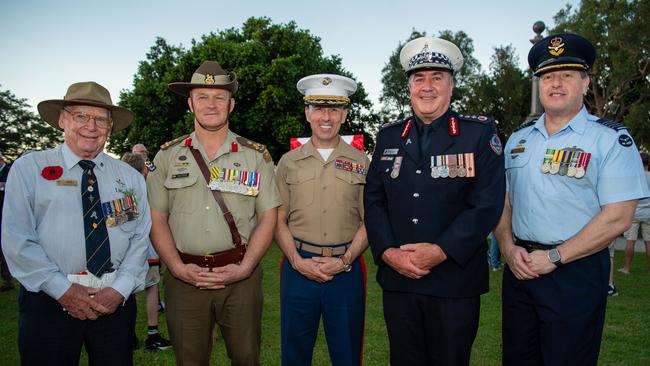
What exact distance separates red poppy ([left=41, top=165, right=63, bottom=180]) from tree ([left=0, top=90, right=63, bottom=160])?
38.3 meters

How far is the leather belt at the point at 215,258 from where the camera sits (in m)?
3.29

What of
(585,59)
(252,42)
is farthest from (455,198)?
(252,42)

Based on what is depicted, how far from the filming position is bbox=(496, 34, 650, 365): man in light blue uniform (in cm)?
275

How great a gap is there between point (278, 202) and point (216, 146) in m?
0.64

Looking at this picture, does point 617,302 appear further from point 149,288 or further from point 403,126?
point 149,288

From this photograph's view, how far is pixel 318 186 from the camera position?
3715 mm

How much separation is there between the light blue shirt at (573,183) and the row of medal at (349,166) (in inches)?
46.8

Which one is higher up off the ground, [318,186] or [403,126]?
[403,126]

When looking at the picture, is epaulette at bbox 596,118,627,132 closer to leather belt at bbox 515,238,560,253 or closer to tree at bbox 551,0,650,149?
leather belt at bbox 515,238,560,253

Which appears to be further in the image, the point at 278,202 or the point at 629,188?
the point at 278,202

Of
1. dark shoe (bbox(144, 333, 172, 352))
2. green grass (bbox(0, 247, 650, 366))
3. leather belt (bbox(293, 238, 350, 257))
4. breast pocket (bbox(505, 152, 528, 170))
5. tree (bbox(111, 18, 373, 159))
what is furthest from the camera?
tree (bbox(111, 18, 373, 159))

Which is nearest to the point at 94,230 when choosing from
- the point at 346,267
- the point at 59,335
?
the point at 59,335

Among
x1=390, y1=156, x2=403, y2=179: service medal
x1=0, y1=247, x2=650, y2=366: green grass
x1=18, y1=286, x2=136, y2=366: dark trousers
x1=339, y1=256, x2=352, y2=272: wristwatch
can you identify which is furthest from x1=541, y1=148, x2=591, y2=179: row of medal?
x1=18, y1=286, x2=136, y2=366: dark trousers

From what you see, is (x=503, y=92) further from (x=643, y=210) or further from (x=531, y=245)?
(x=531, y=245)
